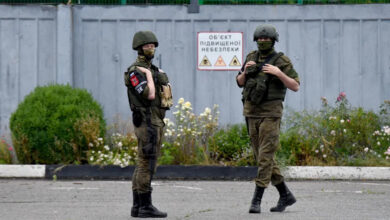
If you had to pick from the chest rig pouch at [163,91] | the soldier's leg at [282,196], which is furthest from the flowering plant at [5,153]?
the soldier's leg at [282,196]

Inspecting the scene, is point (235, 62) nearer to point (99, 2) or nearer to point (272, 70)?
point (99, 2)

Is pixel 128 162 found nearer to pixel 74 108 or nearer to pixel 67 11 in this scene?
pixel 74 108

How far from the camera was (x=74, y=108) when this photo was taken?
11.5 m

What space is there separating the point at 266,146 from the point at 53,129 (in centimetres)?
507

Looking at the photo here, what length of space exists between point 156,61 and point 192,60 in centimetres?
62

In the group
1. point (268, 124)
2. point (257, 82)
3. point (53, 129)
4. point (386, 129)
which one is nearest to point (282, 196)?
point (268, 124)

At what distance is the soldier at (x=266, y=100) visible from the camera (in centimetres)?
718

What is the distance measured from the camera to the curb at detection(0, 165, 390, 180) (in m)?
11.2

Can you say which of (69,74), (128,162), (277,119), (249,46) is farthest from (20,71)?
(277,119)

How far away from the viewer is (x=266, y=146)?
7.20 meters

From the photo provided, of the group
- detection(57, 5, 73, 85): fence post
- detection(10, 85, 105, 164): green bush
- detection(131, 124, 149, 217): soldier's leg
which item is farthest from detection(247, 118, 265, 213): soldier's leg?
detection(57, 5, 73, 85): fence post

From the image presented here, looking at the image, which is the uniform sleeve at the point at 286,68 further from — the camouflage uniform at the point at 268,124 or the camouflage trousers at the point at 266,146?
the camouflage trousers at the point at 266,146

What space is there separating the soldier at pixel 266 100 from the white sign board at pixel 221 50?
537cm

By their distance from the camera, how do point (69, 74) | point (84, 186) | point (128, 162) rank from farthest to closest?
1. point (69, 74)
2. point (128, 162)
3. point (84, 186)
